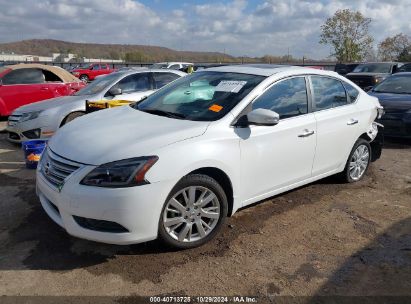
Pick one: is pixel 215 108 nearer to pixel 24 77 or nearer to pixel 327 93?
pixel 327 93

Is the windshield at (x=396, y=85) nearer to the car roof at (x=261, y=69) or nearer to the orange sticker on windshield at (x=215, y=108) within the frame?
the car roof at (x=261, y=69)

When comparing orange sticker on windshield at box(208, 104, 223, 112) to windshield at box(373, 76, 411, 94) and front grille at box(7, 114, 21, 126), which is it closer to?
front grille at box(7, 114, 21, 126)

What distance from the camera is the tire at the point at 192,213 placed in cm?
362

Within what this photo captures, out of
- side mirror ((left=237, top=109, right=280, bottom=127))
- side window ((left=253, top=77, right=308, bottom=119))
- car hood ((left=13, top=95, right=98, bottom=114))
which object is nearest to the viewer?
side mirror ((left=237, top=109, right=280, bottom=127))

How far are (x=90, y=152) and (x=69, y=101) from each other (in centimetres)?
477

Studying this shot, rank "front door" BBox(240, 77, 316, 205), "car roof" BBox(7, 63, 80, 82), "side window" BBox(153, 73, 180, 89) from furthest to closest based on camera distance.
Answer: "car roof" BBox(7, 63, 80, 82)
"side window" BBox(153, 73, 180, 89)
"front door" BBox(240, 77, 316, 205)

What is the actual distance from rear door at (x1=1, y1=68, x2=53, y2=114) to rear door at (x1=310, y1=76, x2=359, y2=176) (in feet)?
25.0

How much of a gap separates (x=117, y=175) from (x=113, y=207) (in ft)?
0.85

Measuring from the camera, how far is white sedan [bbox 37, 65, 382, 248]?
3395 mm

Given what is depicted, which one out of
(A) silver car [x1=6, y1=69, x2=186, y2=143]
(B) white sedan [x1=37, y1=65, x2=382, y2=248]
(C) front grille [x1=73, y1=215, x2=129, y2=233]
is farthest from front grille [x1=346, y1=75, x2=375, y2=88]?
(C) front grille [x1=73, y1=215, x2=129, y2=233]

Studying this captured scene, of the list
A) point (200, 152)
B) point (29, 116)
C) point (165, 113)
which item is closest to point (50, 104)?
point (29, 116)

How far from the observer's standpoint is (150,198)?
→ 340 cm

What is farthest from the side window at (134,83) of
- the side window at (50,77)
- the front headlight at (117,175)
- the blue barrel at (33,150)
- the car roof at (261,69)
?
the front headlight at (117,175)

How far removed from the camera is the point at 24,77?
10570mm
